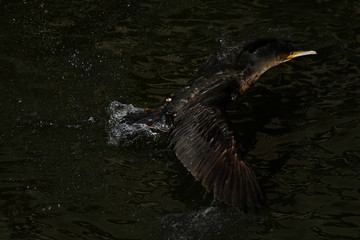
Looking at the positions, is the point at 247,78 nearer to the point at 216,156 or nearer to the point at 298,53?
the point at 298,53

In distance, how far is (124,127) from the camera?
21.4 ft

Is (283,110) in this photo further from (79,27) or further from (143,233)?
(79,27)

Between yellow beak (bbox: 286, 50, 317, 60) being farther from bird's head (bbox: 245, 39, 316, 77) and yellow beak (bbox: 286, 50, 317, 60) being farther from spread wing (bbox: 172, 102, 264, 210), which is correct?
spread wing (bbox: 172, 102, 264, 210)

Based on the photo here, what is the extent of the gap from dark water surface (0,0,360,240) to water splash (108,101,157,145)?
0.05 metres

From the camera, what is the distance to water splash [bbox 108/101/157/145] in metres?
6.46

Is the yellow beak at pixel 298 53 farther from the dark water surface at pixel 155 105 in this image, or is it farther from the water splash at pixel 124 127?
the water splash at pixel 124 127

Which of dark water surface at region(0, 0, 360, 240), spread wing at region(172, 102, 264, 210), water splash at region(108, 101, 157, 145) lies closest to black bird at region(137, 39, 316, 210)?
spread wing at region(172, 102, 264, 210)

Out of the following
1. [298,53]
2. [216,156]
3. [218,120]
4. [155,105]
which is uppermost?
[298,53]

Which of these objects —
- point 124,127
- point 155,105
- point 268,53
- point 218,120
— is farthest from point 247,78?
point 124,127

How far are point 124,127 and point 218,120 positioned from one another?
123 centimetres

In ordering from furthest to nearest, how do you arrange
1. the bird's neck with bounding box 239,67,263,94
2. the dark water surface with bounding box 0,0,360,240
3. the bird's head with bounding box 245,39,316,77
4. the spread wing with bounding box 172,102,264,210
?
the bird's head with bounding box 245,39,316,77 < the bird's neck with bounding box 239,67,263,94 < the dark water surface with bounding box 0,0,360,240 < the spread wing with bounding box 172,102,264,210

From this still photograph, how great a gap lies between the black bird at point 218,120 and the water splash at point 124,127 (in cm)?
17

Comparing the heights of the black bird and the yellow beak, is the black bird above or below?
below

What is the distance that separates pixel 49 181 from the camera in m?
5.92
